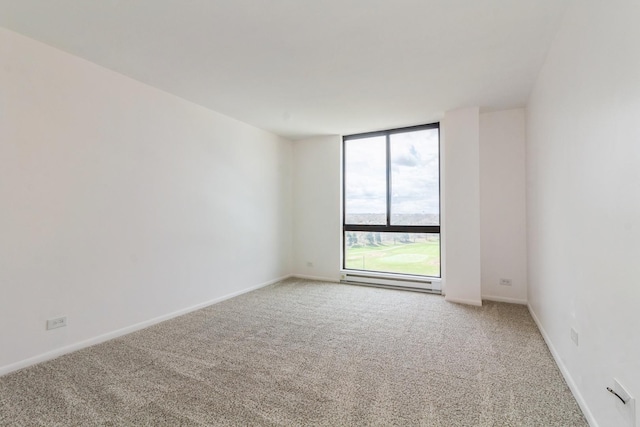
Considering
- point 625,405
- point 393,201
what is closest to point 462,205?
point 393,201

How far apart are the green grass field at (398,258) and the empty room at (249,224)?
98mm

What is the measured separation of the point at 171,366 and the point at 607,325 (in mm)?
2847

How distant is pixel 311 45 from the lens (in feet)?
8.10

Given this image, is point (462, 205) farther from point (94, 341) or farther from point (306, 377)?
point (94, 341)

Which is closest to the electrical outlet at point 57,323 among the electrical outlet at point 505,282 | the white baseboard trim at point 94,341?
the white baseboard trim at point 94,341

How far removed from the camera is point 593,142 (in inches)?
64.3

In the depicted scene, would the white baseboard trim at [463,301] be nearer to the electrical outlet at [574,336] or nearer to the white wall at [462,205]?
the white wall at [462,205]

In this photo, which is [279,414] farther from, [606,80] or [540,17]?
[540,17]

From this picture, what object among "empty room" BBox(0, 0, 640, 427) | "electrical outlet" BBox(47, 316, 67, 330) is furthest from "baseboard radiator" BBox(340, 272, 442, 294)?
"electrical outlet" BBox(47, 316, 67, 330)

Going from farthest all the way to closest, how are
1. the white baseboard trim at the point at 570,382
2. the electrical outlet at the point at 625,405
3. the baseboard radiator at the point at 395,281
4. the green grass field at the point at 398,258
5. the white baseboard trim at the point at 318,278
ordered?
1. the white baseboard trim at the point at 318,278
2. the green grass field at the point at 398,258
3. the baseboard radiator at the point at 395,281
4. the white baseboard trim at the point at 570,382
5. the electrical outlet at the point at 625,405

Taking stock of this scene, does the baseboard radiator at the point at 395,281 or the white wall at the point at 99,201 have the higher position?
the white wall at the point at 99,201

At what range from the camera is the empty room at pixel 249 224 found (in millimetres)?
1728

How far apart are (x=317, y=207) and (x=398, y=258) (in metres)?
1.70

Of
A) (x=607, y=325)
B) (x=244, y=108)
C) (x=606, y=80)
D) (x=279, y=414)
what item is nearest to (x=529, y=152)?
(x=606, y=80)
